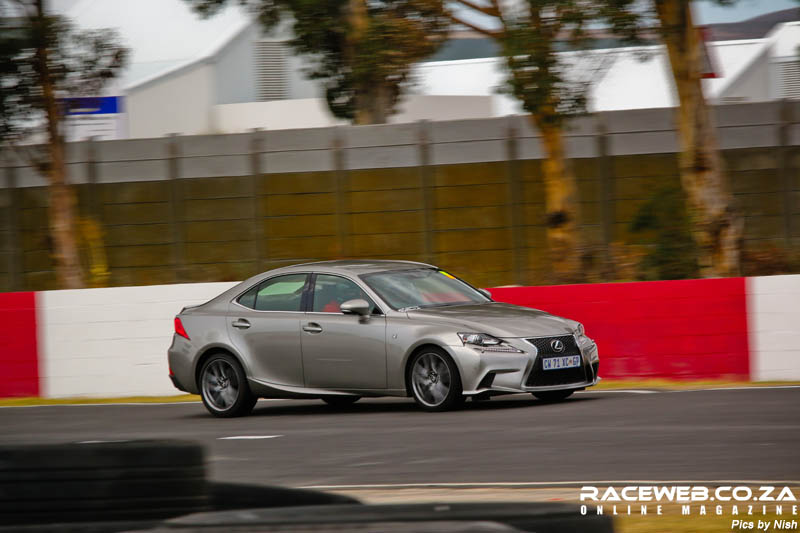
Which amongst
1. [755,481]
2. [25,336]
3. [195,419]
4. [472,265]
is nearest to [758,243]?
[472,265]

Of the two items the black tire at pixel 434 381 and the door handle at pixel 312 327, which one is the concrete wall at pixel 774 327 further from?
the door handle at pixel 312 327

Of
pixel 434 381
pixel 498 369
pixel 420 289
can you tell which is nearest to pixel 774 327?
pixel 420 289

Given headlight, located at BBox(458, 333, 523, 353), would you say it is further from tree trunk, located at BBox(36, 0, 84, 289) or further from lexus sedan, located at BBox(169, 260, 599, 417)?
tree trunk, located at BBox(36, 0, 84, 289)

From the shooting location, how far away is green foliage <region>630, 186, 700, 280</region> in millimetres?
16984

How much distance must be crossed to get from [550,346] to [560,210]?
658cm

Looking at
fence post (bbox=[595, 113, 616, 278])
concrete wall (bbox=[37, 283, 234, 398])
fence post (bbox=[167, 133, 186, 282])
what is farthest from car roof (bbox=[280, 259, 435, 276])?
fence post (bbox=[167, 133, 186, 282])

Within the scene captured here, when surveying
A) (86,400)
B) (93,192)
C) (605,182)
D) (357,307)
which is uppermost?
(93,192)

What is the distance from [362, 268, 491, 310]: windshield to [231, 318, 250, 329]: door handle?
1.26 meters

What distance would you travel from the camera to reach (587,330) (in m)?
14.6

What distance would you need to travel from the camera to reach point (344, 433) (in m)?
10.3

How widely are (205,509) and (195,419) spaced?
810 centimetres

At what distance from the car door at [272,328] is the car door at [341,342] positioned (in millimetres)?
126

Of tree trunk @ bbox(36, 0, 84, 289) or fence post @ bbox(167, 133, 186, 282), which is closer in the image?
fence post @ bbox(167, 133, 186, 282)

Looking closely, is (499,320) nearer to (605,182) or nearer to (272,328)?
(272,328)
